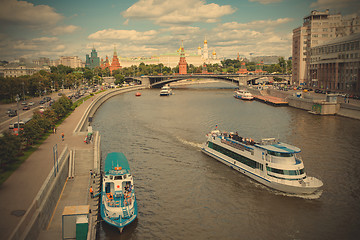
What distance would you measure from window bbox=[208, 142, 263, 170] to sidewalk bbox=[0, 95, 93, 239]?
537 inches

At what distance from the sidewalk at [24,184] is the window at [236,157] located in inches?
537

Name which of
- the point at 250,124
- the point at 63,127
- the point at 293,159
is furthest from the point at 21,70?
the point at 293,159

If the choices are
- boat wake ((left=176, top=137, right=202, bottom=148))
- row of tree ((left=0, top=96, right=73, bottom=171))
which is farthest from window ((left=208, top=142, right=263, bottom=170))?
row of tree ((left=0, top=96, right=73, bottom=171))

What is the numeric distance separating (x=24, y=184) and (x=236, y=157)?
64.6 ft

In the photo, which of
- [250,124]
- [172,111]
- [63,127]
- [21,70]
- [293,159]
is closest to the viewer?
[293,159]

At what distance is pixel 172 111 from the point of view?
245ft

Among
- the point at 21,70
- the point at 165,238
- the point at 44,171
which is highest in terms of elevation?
the point at 21,70

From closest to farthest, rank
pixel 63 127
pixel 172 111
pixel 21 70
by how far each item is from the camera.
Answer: pixel 63 127 → pixel 172 111 → pixel 21 70

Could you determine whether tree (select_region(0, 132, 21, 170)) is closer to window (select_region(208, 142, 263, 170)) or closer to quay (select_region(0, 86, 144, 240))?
quay (select_region(0, 86, 144, 240))

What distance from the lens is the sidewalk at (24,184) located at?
1869 centimetres

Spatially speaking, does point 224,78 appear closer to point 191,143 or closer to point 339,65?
point 339,65

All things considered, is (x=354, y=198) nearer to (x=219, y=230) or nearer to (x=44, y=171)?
(x=219, y=230)

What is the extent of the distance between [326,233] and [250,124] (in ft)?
117

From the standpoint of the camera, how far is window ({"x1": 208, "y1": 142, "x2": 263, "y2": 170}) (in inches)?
1224
